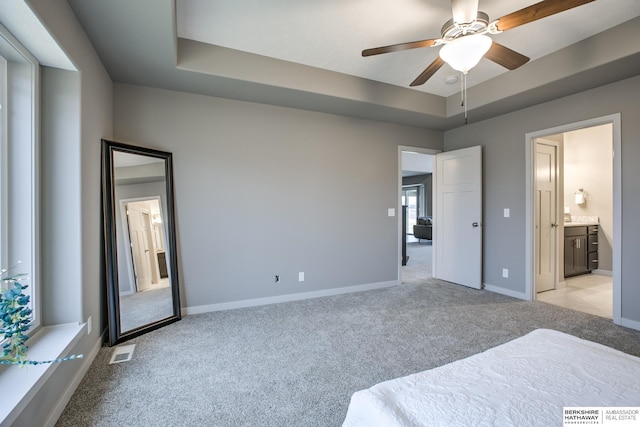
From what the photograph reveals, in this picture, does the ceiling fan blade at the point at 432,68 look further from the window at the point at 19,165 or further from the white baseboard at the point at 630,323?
the white baseboard at the point at 630,323

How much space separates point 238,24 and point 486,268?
13.8 ft

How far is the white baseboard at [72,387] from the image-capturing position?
1615 mm

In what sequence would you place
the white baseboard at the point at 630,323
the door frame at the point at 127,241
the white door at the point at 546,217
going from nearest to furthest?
1. the door frame at the point at 127,241
2. the white baseboard at the point at 630,323
3. the white door at the point at 546,217

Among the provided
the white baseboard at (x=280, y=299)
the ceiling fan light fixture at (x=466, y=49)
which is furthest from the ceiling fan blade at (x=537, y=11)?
the white baseboard at (x=280, y=299)

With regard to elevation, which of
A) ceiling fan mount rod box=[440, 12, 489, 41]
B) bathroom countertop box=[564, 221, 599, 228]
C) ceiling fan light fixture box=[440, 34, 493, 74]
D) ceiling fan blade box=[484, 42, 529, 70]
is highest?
ceiling fan mount rod box=[440, 12, 489, 41]

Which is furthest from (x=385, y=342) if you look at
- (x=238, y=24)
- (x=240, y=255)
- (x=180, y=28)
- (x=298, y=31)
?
(x=180, y=28)

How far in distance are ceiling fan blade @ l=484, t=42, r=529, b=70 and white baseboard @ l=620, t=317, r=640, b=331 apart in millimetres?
2688

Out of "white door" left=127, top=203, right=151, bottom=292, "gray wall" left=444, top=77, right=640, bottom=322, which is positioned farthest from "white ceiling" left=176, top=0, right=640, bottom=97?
"white door" left=127, top=203, right=151, bottom=292

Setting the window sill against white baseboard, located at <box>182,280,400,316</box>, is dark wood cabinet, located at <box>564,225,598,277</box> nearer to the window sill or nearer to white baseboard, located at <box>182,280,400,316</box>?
white baseboard, located at <box>182,280,400,316</box>

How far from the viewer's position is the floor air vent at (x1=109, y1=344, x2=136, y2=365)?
2303 mm

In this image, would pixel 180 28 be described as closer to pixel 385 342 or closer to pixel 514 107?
pixel 385 342

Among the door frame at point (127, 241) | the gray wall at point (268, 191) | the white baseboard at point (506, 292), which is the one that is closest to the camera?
the door frame at point (127, 241)

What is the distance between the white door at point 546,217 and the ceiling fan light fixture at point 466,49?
2761 mm

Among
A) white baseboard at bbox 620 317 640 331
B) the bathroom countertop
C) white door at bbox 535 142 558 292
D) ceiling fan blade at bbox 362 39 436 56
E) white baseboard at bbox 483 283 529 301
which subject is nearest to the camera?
ceiling fan blade at bbox 362 39 436 56
